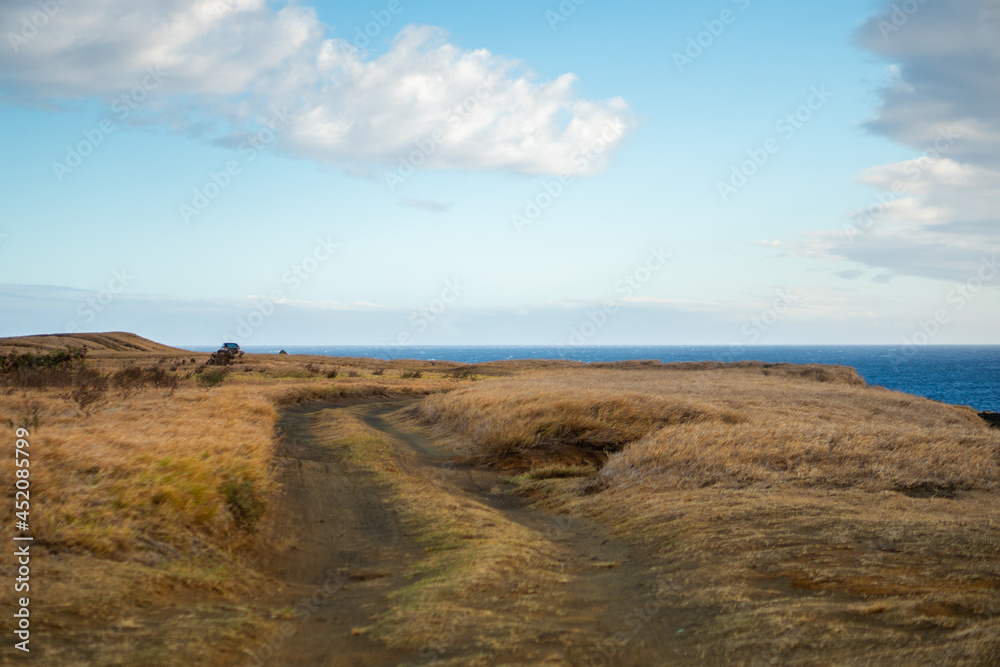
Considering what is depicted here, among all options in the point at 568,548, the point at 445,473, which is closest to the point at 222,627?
the point at 568,548

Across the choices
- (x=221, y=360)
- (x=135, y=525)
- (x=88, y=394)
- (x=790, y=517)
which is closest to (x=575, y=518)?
(x=790, y=517)

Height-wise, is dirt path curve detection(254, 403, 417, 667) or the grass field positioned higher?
the grass field

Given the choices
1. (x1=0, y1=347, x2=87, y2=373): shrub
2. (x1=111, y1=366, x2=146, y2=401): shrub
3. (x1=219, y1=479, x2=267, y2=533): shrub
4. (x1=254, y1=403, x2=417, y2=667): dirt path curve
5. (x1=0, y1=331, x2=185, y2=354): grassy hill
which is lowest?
(x1=254, y1=403, x2=417, y2=667): dirt path curve

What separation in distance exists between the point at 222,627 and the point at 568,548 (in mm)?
5247

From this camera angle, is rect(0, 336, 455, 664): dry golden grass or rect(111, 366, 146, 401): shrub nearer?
rect(0, 336, 455, 664): dry golden grass

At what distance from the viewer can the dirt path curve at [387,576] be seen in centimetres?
566

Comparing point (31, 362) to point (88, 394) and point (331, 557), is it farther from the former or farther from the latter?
point (331, 557)

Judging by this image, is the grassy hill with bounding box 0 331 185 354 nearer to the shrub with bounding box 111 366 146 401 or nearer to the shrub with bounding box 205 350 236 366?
the shrub with bounding box 205 350 236 366

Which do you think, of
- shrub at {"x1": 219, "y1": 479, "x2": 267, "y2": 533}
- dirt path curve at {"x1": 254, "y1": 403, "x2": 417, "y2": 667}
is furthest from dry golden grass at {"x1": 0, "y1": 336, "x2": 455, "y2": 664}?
dirt path curve at {"x1": 254, "y1": 403, "x2": 417, "y2": 667}

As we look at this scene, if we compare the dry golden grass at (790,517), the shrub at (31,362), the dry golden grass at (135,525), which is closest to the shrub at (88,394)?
the dry golden grass at (135,525)

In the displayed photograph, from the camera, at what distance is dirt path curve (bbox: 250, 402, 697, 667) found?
5664 mm

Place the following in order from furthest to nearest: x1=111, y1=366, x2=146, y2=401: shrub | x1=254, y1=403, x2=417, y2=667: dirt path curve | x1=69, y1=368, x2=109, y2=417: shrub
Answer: x1=111, y1=366, x2=146, y2=401: shrub
x1=69, y1=368, x2=109, y2=417: shrub
x1=254, y1=403, x2=417, y2=667: dirt path curve

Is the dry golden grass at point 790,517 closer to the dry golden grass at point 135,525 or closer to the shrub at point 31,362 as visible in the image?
the dry golden grass at point 135,525

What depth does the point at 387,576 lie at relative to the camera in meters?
8.20
